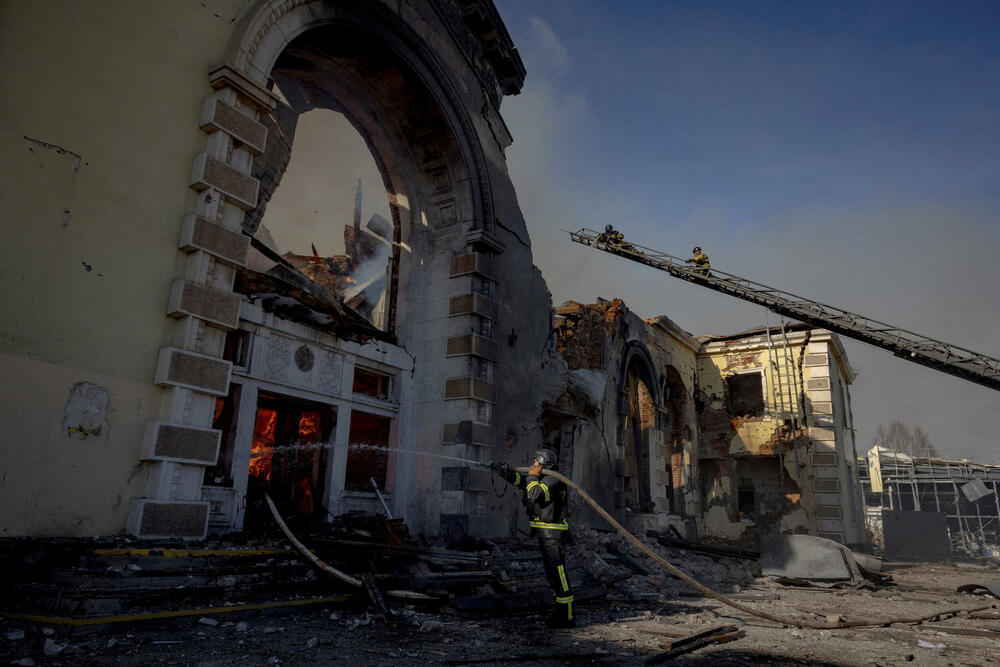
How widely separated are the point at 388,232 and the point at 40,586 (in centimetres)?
728

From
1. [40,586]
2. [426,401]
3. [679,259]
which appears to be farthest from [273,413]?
[679,259]

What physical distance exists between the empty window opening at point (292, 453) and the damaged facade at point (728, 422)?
824cm

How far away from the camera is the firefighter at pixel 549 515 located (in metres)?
5.80

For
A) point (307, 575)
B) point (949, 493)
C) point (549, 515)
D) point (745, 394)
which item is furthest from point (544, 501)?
point (949, 493)

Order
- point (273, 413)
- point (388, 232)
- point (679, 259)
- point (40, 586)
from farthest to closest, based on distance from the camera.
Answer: point (679, 259) → point (388, 232) → point (273, 413) → point (40, 586)

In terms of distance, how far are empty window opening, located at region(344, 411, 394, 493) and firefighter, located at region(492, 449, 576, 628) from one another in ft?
11.0

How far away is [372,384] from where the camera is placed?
9.76 m

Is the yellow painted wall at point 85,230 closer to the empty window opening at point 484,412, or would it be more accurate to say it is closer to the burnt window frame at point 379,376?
the burnt window frame at point 379,376

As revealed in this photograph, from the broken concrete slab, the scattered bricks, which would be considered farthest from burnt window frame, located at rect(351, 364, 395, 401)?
the broken concrete slab

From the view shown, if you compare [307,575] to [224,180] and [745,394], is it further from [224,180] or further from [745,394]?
[745,394]

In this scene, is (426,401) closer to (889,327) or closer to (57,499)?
(57,499)

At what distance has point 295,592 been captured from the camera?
5.49m

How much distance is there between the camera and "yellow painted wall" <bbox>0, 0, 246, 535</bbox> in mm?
4699

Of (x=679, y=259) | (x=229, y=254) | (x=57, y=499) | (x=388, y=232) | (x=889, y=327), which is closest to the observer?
(x=57, y=499)
